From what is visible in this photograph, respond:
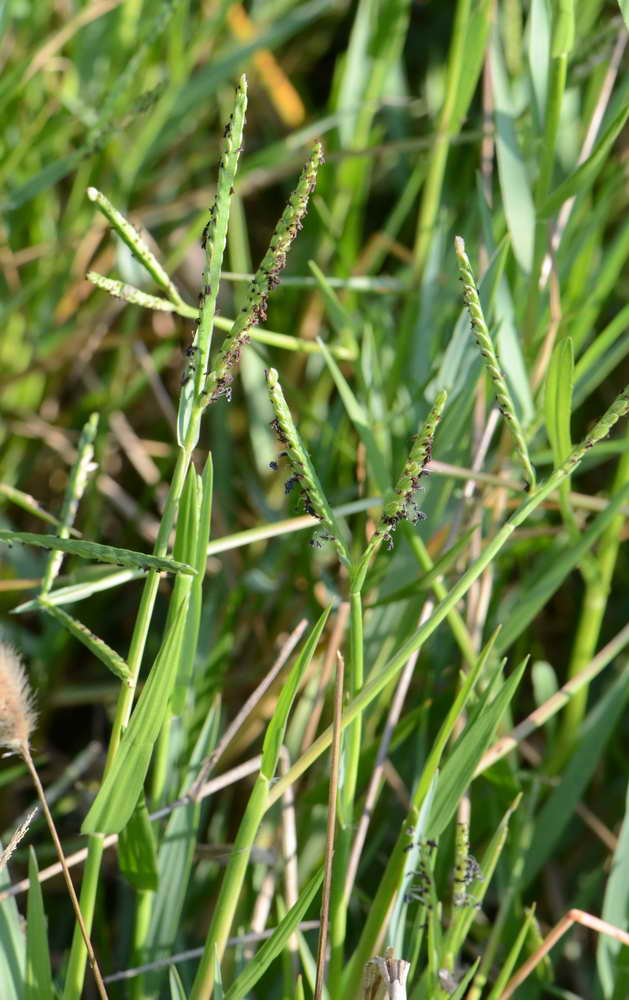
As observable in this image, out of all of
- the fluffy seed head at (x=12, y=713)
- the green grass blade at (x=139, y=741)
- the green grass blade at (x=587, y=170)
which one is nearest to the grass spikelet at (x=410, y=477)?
the green grass blade at (x=139, y=741)

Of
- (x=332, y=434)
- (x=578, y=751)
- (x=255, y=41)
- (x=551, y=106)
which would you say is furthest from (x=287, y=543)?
(x=255, y=41)

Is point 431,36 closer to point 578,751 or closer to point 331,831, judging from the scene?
point 578,751

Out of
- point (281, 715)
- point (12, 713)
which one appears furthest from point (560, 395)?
point (12, 713)

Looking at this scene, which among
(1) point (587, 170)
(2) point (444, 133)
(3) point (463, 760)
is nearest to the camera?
(3) point (463, 760)

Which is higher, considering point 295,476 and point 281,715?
point 295,476

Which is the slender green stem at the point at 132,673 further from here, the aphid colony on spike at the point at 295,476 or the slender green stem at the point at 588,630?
the slender green stem at the point at 588,630

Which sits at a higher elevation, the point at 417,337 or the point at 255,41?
the point at 255,41

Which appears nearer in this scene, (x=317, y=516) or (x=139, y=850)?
(x=317, y=516)

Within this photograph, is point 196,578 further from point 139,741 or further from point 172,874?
point 172,874
